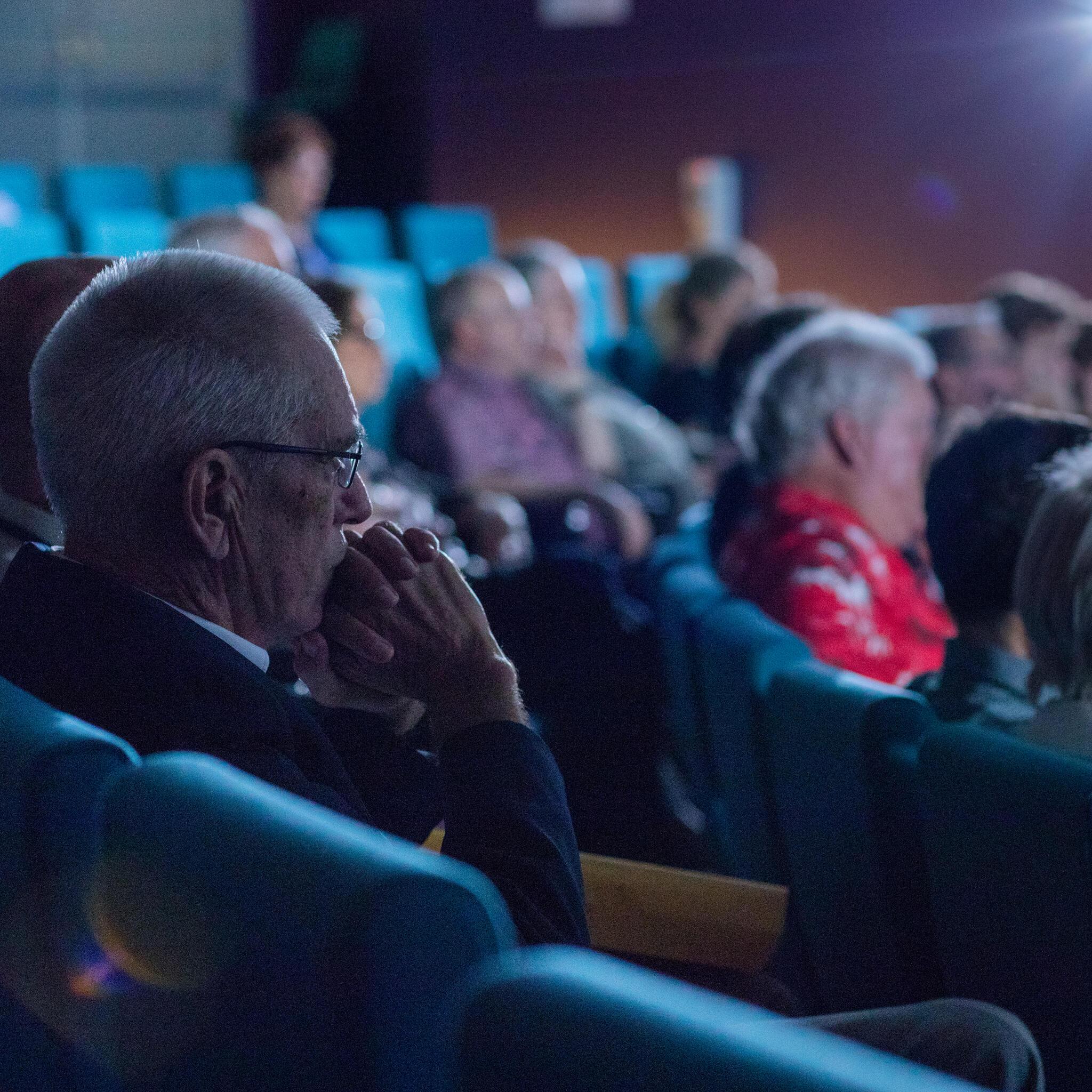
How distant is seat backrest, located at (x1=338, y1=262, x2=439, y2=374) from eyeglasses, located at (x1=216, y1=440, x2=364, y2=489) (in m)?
3.64

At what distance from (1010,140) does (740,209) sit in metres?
1.36

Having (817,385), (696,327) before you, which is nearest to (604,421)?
(696,327)

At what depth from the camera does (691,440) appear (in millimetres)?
5062

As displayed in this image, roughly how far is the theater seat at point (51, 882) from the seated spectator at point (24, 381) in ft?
2.20

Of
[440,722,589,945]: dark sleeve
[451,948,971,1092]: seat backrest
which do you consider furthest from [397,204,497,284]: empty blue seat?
[451,948,971,1092]: seat backrest


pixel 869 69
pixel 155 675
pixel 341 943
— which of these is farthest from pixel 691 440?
pixel 341 943

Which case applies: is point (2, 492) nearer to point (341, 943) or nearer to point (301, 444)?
point (301, 444)

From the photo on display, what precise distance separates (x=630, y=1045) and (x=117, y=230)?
4.88m

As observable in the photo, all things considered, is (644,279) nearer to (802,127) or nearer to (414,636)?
(802,127)

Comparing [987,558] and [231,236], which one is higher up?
[231,236]

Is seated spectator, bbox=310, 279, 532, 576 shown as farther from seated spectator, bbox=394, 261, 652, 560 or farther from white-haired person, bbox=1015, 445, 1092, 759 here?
white-haired person, bbox=1015, 445, 1092, 759

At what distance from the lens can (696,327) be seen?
516 centimetres

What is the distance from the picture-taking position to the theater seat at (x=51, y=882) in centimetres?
77

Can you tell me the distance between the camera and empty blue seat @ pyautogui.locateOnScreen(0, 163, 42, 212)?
6.53m
